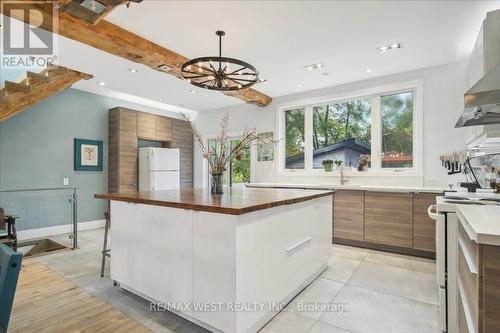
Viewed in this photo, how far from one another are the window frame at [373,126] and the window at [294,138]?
0.09m

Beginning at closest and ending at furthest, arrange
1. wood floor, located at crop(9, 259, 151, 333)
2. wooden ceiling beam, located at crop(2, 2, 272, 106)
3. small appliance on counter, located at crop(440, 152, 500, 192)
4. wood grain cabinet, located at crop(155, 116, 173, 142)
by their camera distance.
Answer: wood floor, located at crop(9, 259, 151, 333), wooden ceiling beam, located at crop(2, 2, 272, 106), small appliance on counter, located at crop(440, 152, 500, 192), wood grain cabinet, located at crop(155, 116, 173, 142)

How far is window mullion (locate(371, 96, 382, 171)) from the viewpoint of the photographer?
4.40 m

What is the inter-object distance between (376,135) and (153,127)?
15.2 ft

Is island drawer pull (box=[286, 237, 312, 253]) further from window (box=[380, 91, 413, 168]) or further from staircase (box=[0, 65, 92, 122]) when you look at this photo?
staircase (box=[0, 65, 92, 122])

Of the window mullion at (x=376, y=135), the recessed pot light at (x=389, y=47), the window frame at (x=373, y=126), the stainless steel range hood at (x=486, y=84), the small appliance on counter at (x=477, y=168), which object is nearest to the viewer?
the stainless steel range hood at (x=486, y=84)

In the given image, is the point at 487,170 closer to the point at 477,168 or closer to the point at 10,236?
the point at 477,168

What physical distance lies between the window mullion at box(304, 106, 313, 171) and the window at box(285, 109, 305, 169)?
10cm

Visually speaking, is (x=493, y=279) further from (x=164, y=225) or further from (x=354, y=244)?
(x=354, y=244)

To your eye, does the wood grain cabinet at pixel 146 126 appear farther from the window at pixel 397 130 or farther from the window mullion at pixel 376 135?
the window at pixel 397 130

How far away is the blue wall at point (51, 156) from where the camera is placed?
4.29m

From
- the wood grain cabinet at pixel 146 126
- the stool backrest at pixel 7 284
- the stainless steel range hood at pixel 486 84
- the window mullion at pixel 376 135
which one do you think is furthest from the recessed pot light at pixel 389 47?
the wood grain cabinet at pixel 146 126

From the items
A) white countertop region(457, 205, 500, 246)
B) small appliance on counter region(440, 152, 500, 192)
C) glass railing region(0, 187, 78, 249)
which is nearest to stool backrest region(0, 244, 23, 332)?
white countertop region(457, 205, 500, 246)

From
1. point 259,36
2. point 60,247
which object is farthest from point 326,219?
point 60,247

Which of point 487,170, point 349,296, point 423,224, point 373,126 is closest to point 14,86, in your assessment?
point 349,296
